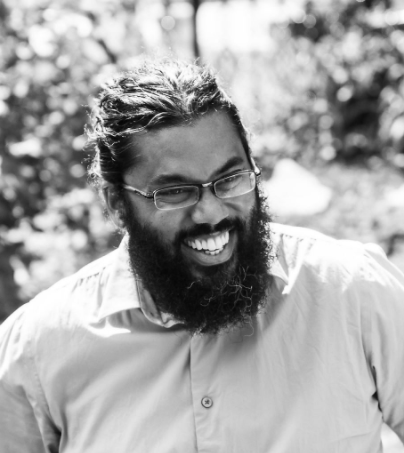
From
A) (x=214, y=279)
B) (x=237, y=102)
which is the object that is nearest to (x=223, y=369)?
(x=214, y=279)

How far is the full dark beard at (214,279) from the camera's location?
196 centimetres

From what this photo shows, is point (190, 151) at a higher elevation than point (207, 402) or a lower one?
higher

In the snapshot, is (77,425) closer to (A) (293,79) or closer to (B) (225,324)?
(B) (225,324)

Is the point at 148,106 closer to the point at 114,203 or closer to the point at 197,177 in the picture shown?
the point at 197,177

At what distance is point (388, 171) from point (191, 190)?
21.4 feet

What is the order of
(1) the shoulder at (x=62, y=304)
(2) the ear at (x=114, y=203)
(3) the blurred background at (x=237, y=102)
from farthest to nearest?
1. (3) the blurred background at (x=237, y=102)
2. (2) the ear at (x=114, y=203)
3. (1) the shoulder at (x=62, y=304)

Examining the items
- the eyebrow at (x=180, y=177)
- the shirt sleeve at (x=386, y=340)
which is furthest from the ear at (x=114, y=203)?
the shirt sleeve at (x=386, y=340)

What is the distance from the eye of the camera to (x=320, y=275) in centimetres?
203

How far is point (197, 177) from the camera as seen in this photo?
191 centimetres

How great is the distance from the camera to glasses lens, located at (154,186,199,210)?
1.93 m

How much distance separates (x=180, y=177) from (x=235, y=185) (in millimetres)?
159

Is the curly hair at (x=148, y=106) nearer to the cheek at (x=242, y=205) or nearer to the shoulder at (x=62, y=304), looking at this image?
the cheek at (x=242, y=205)

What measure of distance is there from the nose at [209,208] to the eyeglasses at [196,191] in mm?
11

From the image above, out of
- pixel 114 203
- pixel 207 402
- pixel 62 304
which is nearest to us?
pixel 207 402
